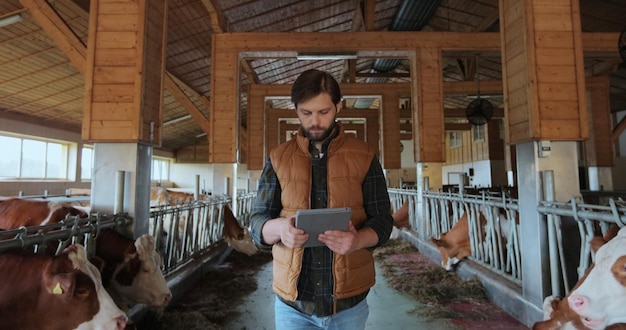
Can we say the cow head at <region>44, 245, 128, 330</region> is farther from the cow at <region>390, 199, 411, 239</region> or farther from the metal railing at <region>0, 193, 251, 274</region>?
the cow at <region>390, 199, 411, 239</region>

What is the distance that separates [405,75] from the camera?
12336 millimetres

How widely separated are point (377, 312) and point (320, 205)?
266cm

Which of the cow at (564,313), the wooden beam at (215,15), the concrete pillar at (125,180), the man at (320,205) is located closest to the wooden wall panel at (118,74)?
the concrete pillar at (125,180)

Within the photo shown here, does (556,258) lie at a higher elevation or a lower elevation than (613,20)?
lower

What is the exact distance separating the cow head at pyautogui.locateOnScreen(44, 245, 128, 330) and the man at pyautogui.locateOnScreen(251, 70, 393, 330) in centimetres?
90

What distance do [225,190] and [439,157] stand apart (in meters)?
4.15

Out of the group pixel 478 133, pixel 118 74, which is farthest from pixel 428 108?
pixel 478 133

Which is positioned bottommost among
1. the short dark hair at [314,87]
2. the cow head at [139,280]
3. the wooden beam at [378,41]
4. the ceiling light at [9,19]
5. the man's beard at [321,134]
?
the cow head at [139,280]

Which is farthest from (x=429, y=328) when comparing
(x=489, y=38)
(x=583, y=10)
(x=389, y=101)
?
(x=583, y=10)

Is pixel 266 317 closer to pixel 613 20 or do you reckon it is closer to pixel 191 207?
pixel 191 207

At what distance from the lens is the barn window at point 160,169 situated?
22.4 metres

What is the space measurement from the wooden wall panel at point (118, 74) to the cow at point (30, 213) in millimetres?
743

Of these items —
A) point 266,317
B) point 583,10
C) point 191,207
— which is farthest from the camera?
point 583,10

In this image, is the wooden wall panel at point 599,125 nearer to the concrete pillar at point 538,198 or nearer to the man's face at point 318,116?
the concrete pillar at point 538,198
